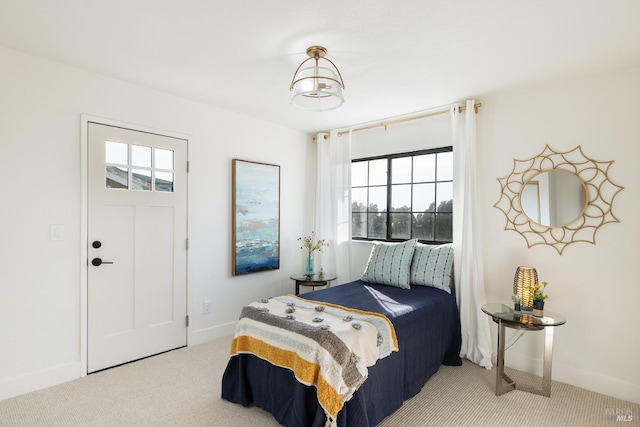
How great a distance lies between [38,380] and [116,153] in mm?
1820

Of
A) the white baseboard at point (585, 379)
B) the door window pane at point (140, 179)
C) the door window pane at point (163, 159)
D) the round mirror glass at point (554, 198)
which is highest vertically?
the door window pane at point (163, 159)

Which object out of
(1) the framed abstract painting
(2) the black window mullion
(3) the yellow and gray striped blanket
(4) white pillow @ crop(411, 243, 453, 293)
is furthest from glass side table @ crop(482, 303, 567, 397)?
(1) the framed abstract painting

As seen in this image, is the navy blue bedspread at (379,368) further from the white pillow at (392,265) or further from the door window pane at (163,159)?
the door window pane at (163,159)

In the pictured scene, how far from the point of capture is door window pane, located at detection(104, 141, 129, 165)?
299 centimetres

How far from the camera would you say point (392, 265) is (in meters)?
3.42

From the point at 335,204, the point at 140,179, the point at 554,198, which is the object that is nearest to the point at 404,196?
the point at 335,204

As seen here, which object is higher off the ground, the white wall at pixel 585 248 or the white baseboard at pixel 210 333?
the white wall at pixel 585 248

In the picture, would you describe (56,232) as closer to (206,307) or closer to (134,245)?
(134,245)

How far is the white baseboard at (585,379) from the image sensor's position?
2.58 metres

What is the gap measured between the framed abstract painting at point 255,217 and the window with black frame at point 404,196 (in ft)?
3.28

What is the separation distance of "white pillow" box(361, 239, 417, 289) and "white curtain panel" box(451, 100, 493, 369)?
453 millimetres

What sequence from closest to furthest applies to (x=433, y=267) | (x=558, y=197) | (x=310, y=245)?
(x=558, y=197) < (x=433, y=267) < (x=310, y=245)

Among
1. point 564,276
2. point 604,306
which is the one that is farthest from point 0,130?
point 604,306

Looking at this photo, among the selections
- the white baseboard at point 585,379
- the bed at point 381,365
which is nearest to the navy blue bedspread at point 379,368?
the bed at point 381,365
